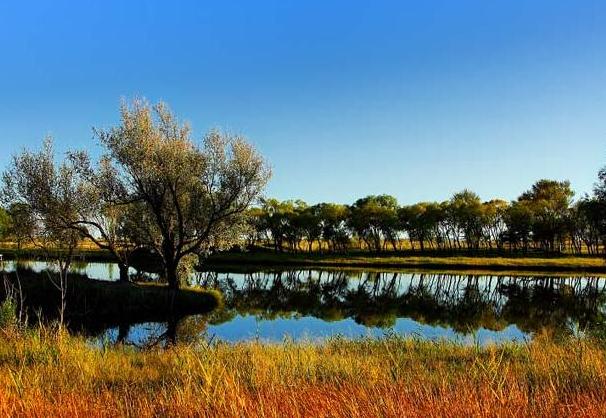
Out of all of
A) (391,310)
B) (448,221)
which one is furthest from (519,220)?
(391,310)

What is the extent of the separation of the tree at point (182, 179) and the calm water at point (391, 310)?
6045 mm

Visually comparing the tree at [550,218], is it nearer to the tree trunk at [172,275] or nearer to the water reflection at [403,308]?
the water reflection at [403,308]

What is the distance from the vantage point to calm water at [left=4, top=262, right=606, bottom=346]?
2686 cm

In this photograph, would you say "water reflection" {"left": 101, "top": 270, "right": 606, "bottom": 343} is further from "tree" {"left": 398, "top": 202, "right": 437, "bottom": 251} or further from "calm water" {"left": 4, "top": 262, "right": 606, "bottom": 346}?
"tree" {"left": 398, "top": 202, "right": 437, "bottom": 251}

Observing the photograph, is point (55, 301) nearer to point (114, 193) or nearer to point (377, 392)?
point (114, 193)

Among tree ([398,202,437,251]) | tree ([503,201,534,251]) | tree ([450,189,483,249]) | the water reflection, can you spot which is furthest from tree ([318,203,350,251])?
the water reflection

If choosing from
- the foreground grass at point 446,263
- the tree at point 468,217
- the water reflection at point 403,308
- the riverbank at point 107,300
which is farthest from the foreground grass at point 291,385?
the tree at point 468,217

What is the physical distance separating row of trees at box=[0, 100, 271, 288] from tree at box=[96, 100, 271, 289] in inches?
2.6

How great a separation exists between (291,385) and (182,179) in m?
30.2

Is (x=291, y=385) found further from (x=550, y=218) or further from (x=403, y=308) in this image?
(x=550, y=218)

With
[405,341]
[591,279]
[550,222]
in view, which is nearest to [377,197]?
[550,222]

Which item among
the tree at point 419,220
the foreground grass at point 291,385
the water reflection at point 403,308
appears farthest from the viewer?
the tree at point 419,220

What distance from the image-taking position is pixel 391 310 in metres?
38.5

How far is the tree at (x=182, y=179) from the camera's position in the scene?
33.3m
